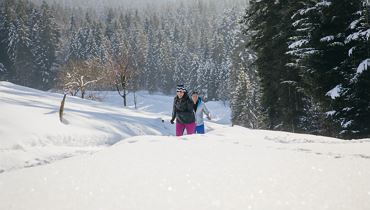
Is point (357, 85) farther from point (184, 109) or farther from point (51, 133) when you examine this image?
point (51, 133)

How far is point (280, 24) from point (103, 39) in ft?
261

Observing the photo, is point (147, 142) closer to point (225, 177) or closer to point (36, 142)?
point (225, 177)

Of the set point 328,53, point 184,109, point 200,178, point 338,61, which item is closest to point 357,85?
point 338,61

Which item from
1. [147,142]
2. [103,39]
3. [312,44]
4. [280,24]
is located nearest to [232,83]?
[103,39]

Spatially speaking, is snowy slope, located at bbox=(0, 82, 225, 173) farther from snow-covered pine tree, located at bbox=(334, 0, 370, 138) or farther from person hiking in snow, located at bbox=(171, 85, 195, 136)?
snow-covered pine tree, located at bbox=(334, 0, 370, 138)

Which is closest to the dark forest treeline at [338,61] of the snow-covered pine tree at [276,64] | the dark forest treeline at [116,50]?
the snow-covered pine tree at [276,64]

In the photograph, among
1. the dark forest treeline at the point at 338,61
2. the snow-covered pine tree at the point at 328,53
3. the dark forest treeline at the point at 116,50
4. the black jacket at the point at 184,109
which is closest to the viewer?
Result: the black jacket at the point at 184,109

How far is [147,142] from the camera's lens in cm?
582

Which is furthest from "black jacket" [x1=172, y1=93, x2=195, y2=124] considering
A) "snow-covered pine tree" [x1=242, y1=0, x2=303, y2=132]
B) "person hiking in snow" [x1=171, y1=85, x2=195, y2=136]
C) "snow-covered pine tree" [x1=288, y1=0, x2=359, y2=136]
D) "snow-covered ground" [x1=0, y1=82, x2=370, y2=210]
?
"snow-covered pine tree" [x1=242, y1=0, x2=303, y2=132]

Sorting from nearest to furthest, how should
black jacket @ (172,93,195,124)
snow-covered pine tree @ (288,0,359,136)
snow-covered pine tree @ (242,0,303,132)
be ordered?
1. black jacket @ (172,93,195,124)
2. snow-covered pine tree @ (288,0,359,136)
3. snow-covered pine tree @ (242,0,303,132)

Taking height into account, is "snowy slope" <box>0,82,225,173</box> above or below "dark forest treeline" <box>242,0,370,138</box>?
below

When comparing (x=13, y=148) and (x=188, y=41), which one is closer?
(x=13, y=148)

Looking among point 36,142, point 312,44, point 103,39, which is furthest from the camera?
point 103,39

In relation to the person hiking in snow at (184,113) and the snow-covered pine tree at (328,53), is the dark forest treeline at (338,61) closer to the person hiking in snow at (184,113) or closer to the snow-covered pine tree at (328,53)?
the snow-covered pine tree at (328,53)
